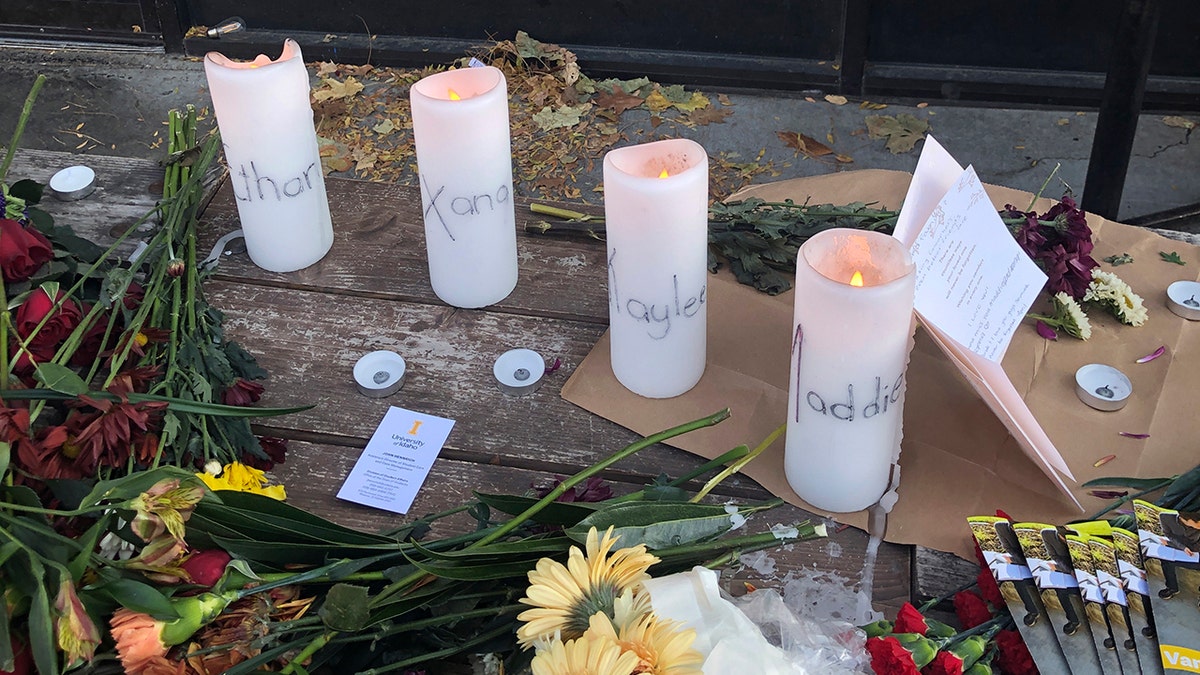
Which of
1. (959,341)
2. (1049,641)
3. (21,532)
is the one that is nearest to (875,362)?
(959,341)

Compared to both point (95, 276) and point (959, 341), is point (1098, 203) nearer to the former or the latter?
point (959, 341)

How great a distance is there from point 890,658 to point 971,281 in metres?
0.39

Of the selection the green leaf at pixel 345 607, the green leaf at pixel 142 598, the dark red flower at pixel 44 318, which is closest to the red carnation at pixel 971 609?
the green leaf at pixel 345 607

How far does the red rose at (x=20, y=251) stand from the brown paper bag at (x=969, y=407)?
49 cm

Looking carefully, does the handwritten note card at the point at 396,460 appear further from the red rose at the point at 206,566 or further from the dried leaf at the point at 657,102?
the dried leaf at the point at 657,102

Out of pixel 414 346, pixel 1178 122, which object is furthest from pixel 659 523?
pixel 1178 122

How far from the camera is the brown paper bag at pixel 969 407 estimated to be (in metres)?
0.79

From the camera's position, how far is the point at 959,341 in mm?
778

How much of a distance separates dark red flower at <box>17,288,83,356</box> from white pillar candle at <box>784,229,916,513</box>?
589 mm

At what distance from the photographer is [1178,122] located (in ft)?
7.32

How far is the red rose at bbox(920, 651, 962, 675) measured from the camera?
0.57 metres

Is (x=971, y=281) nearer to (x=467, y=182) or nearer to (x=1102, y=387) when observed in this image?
(x=1102, y=387)

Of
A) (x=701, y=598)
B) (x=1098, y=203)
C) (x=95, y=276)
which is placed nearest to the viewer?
(x=701, y=598)

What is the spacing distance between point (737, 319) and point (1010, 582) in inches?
15.0
